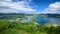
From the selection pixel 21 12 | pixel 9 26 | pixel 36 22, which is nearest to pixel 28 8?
pixel 21 12

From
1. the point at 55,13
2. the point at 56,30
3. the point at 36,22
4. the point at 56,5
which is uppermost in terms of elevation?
the point at 56,5

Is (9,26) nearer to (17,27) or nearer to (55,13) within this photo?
(17,27)

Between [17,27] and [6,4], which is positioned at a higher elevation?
[6,4]

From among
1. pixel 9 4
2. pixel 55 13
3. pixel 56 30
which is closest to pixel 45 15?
pixel 55 13

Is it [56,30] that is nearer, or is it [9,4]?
[56,30]

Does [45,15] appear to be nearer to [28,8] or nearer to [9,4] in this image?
[28,8]

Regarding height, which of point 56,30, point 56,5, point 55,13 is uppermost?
point 56,5
